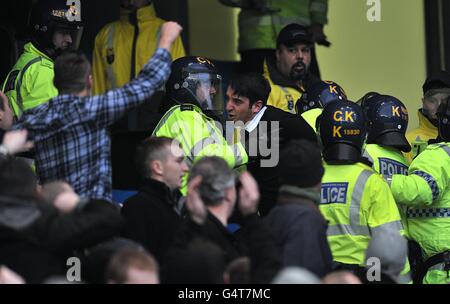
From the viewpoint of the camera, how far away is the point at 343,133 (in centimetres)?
830

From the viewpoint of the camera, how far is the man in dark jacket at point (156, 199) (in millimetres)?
7234

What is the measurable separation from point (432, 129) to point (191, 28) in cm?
A: 289

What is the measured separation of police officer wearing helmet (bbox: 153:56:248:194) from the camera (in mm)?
8117

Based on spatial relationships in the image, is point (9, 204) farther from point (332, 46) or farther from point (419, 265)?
point (332, 46)

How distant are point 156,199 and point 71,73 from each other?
85cm

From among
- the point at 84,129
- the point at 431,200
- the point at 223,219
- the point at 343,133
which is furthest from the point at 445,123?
the point at 84,129

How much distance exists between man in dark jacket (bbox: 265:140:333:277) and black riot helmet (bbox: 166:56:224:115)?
1.43 metres

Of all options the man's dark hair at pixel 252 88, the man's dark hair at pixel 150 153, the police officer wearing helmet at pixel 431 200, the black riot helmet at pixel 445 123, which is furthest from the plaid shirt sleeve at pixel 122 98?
the black riot helmet at pixel 445 123

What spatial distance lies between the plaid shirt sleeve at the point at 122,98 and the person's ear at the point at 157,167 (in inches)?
17.7

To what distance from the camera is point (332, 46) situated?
1283 centimetres

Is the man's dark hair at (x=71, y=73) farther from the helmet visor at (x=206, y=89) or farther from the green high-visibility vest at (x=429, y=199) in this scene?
the green high-visibility vest at (x=429, y=199)

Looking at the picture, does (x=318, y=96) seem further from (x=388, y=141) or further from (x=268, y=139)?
(x=268, y=139)
